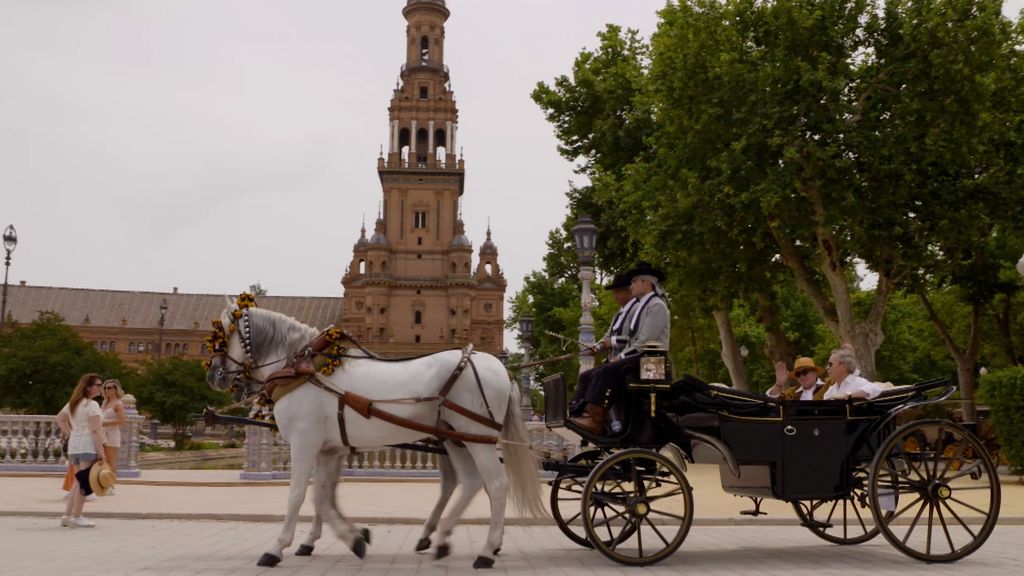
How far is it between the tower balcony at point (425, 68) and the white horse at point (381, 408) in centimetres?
11019

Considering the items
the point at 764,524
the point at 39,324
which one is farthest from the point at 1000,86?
the point at 39,324

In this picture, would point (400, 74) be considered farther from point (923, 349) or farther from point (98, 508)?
point (98, 508)

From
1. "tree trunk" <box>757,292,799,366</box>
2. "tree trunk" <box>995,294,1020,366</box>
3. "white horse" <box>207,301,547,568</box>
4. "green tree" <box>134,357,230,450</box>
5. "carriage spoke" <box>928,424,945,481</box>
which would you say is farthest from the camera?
"green tree" <box>134,357,230,450</box>

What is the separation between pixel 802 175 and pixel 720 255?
347cm

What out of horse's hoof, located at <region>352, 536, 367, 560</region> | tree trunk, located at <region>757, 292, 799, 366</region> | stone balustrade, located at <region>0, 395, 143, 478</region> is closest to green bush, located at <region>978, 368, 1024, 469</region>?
tree trunk, located at <region>757, 292, 799, 366</region>

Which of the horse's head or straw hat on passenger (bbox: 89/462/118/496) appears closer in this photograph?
the horse's head

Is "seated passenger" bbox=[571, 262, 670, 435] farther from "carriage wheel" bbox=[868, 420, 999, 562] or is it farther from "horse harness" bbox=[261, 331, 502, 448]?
"carriage wheel" bbox=[868, 420, 999, 562]

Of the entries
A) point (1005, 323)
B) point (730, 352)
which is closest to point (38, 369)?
point (730, 352)

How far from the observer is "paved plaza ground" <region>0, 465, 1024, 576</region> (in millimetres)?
8188

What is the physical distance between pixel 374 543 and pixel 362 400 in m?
2.33

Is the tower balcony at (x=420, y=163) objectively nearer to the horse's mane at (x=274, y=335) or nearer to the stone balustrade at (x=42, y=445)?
the stone balustrade at (x=42, y=445)

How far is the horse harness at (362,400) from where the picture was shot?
8.89 m

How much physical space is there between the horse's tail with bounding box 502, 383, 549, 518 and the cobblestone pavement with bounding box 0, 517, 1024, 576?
1.59 feet

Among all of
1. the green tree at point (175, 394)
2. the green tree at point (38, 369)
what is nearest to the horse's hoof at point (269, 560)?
the green tree at point (175, 394)
